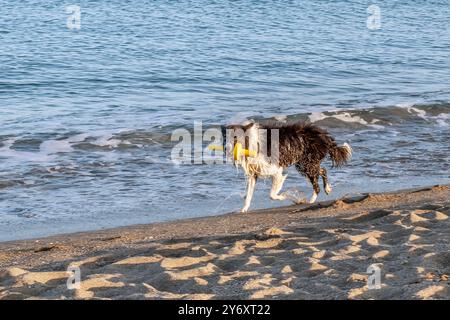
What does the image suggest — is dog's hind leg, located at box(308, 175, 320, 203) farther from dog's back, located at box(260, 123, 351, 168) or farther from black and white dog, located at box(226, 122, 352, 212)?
dog's back, located at box(260, 123, 351, 168)

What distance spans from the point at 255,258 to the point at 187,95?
1130cm

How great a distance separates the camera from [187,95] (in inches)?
693

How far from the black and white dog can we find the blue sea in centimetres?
63

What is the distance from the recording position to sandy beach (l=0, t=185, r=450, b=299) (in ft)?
18.8

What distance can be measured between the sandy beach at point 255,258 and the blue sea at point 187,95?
139 centimetres

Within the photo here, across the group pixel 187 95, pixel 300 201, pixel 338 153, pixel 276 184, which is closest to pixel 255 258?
pixel 276 184

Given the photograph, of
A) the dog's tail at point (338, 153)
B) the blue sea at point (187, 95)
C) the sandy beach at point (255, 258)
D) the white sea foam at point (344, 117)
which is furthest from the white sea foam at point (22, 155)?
the white sea foam at point (344, 117)

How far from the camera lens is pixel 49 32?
23656mm

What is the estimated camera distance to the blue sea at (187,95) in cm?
1053

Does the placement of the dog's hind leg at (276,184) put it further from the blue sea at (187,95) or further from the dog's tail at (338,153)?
the dog's tail at (338,153)

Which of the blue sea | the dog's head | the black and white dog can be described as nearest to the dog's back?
the black and white dog

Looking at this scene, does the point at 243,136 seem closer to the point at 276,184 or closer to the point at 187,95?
the point at 276,184

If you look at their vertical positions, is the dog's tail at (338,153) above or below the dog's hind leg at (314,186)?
above
